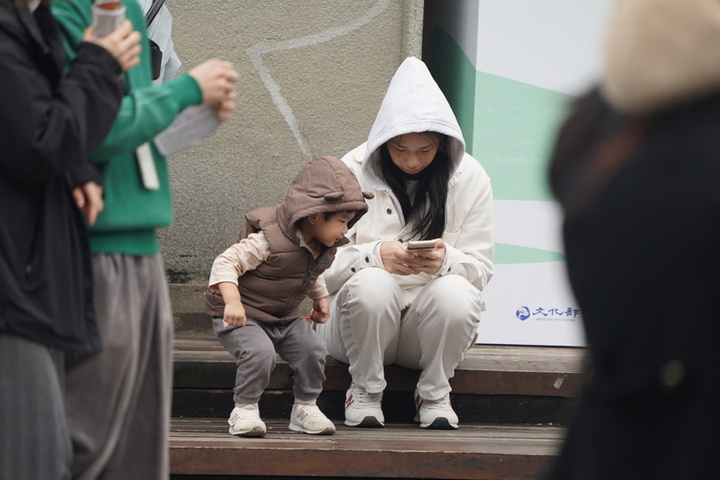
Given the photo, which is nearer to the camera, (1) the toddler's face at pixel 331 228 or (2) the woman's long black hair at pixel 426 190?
(1) the toddler's face at pixel 331 228

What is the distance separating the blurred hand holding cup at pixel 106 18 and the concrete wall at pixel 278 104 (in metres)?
2.80

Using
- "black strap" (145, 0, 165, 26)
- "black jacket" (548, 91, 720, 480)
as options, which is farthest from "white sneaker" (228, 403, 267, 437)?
"black jacket" (548, 91, 720, 480)

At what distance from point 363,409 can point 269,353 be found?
17.9 inches

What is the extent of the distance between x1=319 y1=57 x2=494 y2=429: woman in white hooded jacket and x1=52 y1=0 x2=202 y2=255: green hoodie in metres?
1.73

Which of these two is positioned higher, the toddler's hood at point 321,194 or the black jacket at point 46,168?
the black jacket at point 46,168

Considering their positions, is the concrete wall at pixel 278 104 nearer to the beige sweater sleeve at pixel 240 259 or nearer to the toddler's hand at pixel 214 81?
the beige sweater sleeve at pixel 240 259

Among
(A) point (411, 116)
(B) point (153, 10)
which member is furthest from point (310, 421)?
(B) point (153, 10)

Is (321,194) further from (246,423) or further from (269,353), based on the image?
(246,423)

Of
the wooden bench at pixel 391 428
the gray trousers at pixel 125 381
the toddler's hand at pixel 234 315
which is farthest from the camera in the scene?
the toddler's hand at pixel 234 315

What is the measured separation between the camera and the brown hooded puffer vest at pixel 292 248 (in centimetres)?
369

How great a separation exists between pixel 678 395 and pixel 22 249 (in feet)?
4.22

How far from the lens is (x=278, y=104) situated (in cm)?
496

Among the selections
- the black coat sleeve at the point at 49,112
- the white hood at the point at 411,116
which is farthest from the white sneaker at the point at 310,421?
the black coat sleeve at the point at 49,112

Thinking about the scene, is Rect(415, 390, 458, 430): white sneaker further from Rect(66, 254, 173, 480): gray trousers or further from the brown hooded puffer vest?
Rect(66, 254, 173, 480): gray trousers
